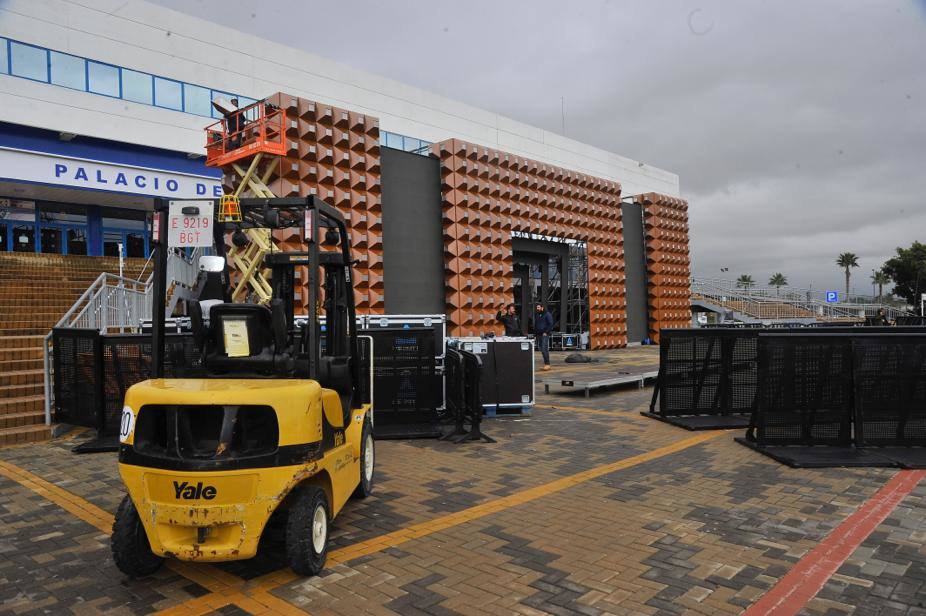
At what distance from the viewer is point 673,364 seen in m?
10.2

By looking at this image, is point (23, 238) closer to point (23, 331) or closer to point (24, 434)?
point (23, 331)

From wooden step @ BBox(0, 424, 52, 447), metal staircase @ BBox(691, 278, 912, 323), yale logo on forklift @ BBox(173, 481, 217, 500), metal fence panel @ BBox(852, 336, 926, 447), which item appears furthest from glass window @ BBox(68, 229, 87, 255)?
metal staircase @ BBox(691, 278, 912, 323)

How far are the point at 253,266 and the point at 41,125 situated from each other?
1619cm

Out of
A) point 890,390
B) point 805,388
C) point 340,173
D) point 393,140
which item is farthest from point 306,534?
point 393,140

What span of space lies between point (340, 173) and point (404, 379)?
11.1m

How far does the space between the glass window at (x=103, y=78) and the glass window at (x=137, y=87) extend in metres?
0.30

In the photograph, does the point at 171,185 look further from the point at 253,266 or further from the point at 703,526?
the point at 703,526

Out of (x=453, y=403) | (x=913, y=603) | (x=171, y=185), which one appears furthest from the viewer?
(x=171, y=185)

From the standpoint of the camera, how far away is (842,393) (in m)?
7.71

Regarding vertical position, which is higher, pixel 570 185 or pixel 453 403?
pixel 570 185

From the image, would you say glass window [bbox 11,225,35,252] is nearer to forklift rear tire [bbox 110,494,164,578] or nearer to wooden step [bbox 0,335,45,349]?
wooden step [bbox 0,335,45,349]

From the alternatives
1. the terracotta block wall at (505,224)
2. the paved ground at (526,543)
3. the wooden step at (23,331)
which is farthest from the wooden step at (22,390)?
the terracotta block wall at (505,224)

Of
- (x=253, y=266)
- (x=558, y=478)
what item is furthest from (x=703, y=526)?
(x=253, y=266)

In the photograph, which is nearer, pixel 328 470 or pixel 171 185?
pixel 328 470
